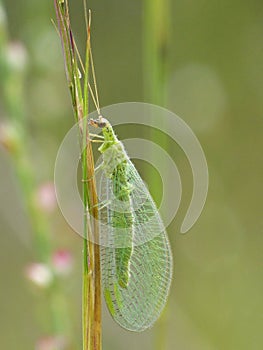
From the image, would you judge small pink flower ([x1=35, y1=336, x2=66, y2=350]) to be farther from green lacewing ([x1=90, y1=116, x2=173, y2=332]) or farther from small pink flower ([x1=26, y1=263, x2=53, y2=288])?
green lacewing ([x1=90, y1=116, x2=173, y2=332])

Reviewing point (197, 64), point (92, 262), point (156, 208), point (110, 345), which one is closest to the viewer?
point (92, 262)

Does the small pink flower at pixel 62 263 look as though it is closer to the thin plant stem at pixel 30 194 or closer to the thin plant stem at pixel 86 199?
the thin plant stem at pixel 30 194

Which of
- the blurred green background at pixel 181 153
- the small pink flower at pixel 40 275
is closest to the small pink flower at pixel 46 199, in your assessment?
the small pink flower at pixel 40 275

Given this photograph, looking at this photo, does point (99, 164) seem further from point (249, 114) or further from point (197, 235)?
point (249, 114)

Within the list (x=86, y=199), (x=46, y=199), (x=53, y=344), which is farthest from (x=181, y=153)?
(x=86, y=199)

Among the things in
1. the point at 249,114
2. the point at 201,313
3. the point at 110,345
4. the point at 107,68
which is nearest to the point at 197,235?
the point at 201,313

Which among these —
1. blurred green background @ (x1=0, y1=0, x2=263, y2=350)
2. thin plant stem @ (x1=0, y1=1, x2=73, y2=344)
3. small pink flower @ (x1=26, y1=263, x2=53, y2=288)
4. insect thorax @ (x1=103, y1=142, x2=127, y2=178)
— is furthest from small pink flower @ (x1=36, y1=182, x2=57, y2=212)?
blurred green background @ (x1=0, y1=0, x2=263, y2=350)
